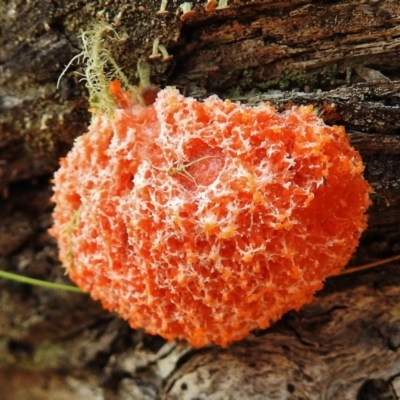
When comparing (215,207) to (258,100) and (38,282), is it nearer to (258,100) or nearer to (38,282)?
(258,100)

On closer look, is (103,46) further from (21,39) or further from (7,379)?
(7,379)

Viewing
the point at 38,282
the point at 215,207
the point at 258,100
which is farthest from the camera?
the point at 38,282

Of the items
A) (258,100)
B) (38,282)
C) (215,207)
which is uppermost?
(258,100)

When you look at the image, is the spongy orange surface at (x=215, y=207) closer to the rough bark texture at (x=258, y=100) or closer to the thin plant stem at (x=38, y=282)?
the rough bark texture at (x=258, y=100)

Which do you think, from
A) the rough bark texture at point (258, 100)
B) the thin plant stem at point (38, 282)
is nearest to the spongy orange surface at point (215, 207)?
the rough bark texture at point (258, 100)

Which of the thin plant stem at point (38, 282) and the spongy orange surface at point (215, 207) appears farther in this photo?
the thin plant stem at point (38, 282)

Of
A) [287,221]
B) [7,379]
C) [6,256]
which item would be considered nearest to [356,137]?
[287,221]

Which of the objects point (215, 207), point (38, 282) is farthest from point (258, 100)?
point (38, 282)

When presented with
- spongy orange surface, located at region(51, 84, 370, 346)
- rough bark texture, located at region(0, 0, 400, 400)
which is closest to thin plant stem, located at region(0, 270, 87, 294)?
rough bark texture, located at region(0, 0, 400, 400)
